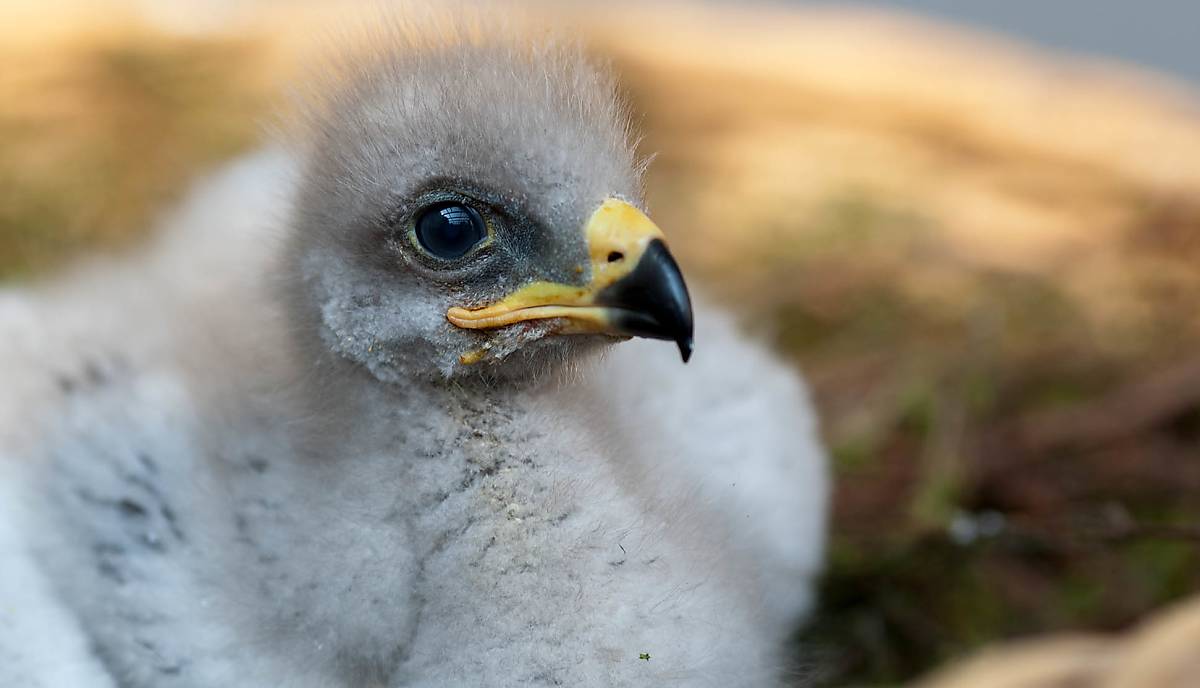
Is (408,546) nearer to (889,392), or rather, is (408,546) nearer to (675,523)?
(675,523)

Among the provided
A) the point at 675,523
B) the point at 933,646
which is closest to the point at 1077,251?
the point at 933,646

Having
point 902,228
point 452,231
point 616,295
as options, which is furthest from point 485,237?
point 902,228

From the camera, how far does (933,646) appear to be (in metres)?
2.50

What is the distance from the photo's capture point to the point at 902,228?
3.79m

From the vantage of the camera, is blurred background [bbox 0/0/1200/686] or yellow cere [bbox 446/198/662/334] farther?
blurred background [bbox 0/0/1200/686]

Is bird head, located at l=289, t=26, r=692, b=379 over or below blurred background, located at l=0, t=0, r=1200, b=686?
below

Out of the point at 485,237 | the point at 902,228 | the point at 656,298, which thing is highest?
the point at 902,228

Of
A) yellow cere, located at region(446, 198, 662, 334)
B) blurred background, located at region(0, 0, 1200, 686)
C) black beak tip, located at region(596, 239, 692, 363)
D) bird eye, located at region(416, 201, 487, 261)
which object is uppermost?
blurred background, located at region(0, 0, 1200, 686)

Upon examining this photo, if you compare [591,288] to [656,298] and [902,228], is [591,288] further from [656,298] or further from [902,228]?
[902,228]

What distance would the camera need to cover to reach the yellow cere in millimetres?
1417

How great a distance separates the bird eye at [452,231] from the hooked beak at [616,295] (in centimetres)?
6

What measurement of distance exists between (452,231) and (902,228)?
8.36 feet

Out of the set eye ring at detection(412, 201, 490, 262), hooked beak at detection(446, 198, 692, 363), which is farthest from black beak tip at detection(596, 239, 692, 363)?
eye ring at detection(412, 201, 490, 262)

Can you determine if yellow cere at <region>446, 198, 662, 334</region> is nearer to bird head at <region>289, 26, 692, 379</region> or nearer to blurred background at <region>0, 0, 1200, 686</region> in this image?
bird head at <region>289, 26, 692, 379</region>
